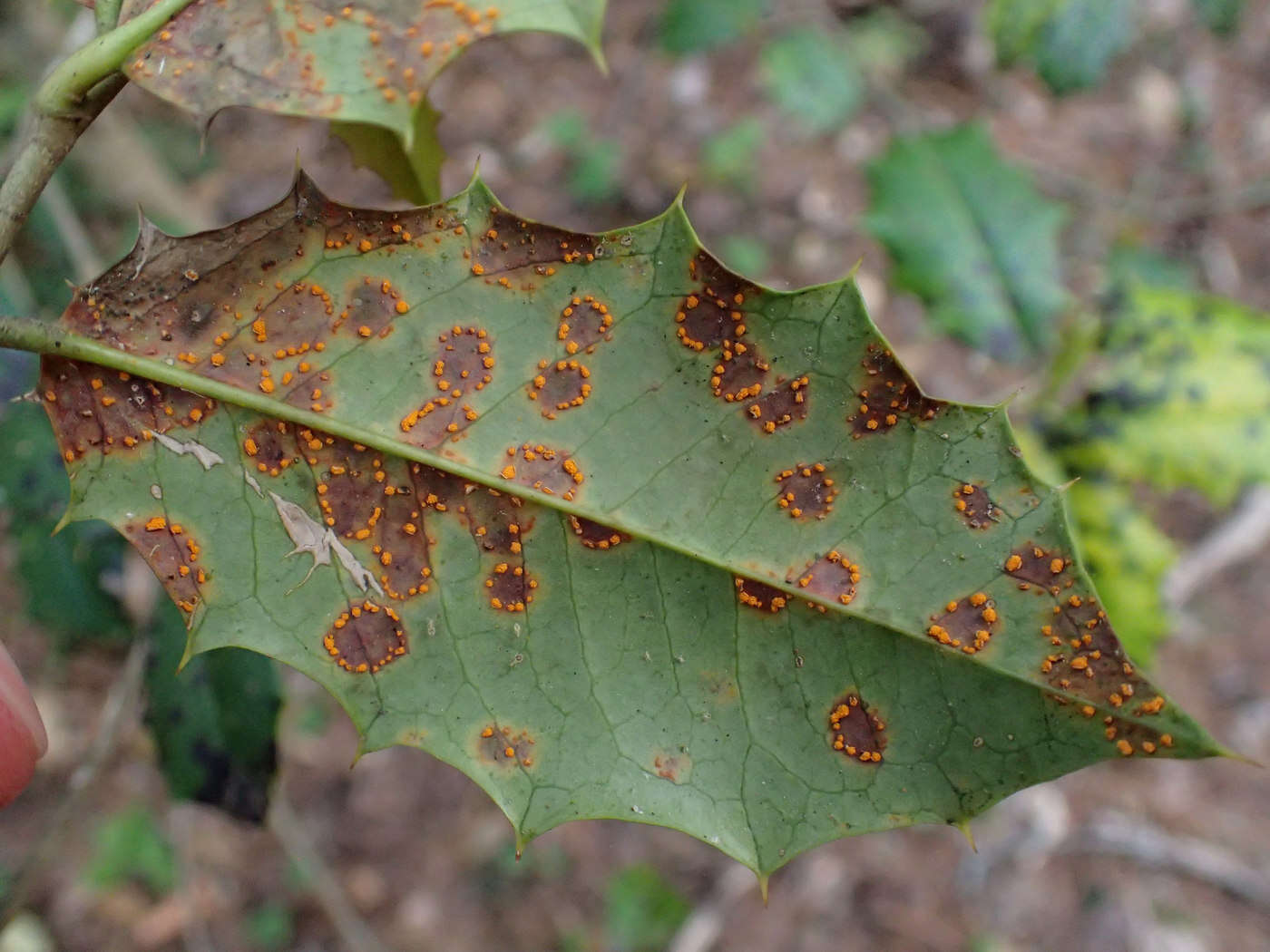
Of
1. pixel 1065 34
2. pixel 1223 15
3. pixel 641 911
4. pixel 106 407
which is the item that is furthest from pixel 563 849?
pixel 1223 15

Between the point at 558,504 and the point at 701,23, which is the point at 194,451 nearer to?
the point at 558,504

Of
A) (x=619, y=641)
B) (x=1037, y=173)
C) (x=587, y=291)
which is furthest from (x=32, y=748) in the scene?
(x=1037, y=173)

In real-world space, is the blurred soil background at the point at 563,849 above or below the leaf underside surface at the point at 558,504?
below

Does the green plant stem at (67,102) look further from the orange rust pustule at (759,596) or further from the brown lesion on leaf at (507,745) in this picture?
the orange rust pustule at (759,596)

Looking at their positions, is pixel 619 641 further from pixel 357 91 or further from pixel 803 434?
pixel 357 91

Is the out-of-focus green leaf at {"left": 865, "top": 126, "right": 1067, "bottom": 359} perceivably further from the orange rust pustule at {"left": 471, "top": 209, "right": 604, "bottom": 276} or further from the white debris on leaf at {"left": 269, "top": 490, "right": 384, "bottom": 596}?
the white debris on leaf at {"left": 269, "top": 490, "right": 384, "bottom": 596}

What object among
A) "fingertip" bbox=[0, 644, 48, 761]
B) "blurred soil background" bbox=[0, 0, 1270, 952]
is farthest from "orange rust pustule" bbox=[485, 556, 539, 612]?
"blurred soil background" bbox=[0, 0, 1270, 952]

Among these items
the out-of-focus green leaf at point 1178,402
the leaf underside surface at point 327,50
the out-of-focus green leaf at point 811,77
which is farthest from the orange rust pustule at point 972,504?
the out-of-focus green leaf at point 811,77
